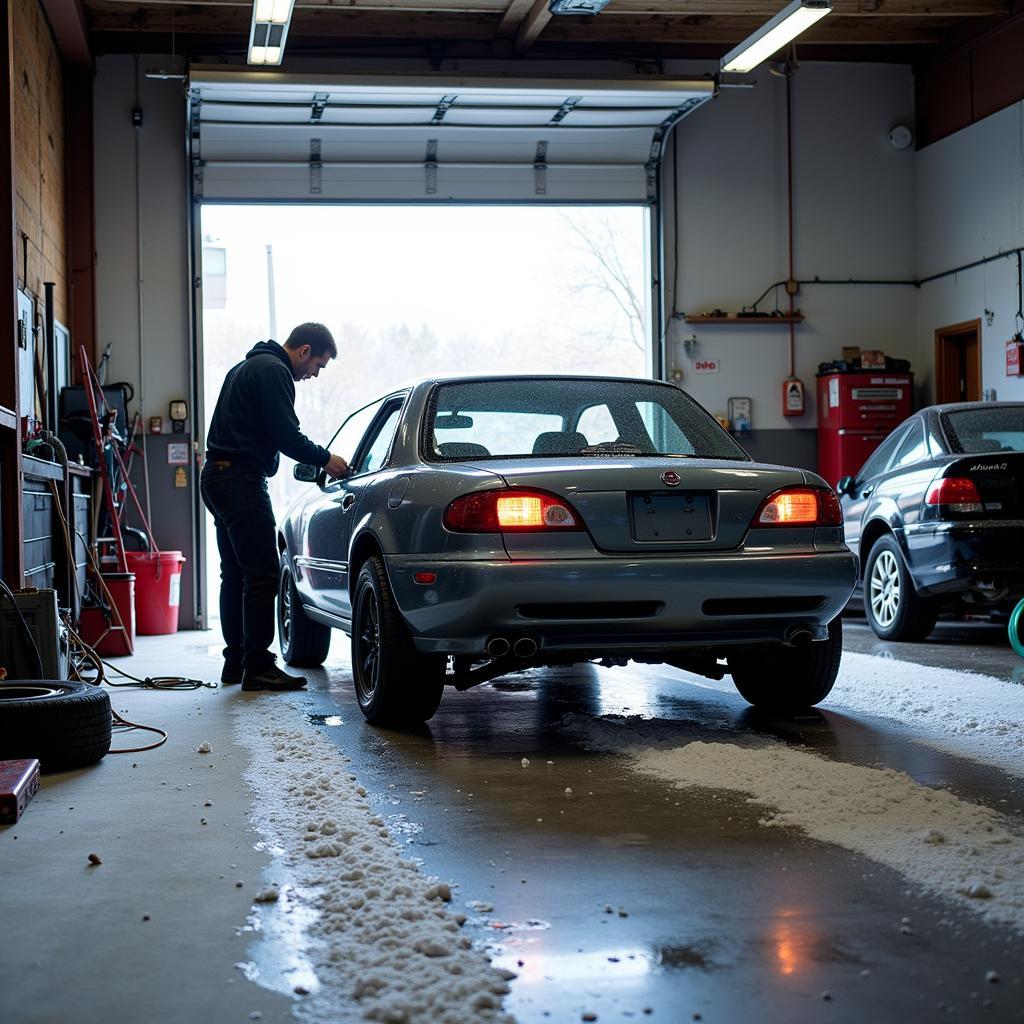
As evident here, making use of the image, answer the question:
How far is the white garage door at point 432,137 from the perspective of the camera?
473 inches

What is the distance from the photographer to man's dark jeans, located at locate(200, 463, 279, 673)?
20.7 feet

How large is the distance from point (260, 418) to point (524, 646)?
2.55m

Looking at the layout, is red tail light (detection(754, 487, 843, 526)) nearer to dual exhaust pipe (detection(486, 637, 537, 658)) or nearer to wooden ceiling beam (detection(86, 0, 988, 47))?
dual exhaust pipe (detection(486, 637, 537, 658))

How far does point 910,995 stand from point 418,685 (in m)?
2.89

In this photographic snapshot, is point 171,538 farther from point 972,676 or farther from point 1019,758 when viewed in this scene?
point 1019,758

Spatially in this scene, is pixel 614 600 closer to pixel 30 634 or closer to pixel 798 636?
pixel 798 636

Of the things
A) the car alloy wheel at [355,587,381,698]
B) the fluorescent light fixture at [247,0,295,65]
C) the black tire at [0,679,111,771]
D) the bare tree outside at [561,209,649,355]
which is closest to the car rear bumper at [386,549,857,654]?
the car alloy wheel at [355,587,381,698]

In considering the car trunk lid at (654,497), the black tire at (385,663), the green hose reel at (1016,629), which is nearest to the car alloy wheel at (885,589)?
the green hose reel at (1016,629)

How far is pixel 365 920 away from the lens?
2.61m

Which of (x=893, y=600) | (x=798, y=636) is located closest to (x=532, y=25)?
(x=893, y=600)

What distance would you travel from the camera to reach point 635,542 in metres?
4.43

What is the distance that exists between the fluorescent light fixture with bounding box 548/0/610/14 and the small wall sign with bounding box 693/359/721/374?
3744 mm

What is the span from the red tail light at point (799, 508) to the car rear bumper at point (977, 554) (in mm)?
3351

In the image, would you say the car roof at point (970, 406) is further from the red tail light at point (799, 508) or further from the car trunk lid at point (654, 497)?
the car trunk lid at point (654, 497)
